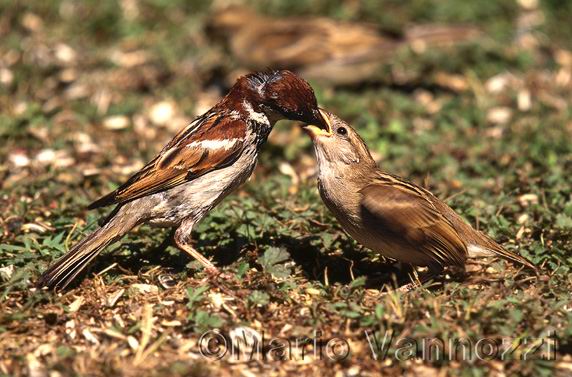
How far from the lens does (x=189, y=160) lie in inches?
198

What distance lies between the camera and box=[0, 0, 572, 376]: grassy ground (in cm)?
424

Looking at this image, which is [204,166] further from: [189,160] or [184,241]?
[184,241]

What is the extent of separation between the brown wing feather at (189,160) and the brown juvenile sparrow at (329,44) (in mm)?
4028

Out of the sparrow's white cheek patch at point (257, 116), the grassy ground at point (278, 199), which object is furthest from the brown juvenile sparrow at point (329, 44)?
the sparrow's white cheek patch at point (257, 116)

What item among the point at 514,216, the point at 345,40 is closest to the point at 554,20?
the point at 345,40

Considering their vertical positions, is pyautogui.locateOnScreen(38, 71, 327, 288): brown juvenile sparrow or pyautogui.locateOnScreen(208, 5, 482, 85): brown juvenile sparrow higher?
pyautogui.locateOnScreen(208, 5, 482, 85): brown juvenile sparrow

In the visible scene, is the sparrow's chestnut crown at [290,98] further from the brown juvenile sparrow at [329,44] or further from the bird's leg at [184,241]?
the brown juvenile sparrow at [329,44]

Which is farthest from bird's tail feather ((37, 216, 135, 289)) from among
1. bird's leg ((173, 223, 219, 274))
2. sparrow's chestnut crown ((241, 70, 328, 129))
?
sparrow's chestnut crown ((241, 70, 328, 129))

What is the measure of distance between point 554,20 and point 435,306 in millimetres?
7338

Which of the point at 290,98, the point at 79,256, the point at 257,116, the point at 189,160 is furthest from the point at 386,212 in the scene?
the point at 79,256

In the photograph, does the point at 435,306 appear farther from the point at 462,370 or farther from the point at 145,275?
the point at 145,275

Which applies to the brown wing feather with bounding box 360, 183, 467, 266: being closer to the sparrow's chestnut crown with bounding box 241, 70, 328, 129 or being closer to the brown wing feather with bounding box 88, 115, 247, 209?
the sparrow's chestnut crown with bounding box 241, 70, 328, 129

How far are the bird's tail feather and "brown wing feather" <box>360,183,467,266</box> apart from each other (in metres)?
1.49

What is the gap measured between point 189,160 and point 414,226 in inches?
56.6
